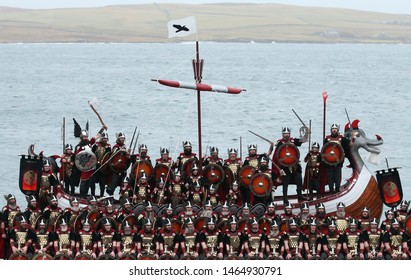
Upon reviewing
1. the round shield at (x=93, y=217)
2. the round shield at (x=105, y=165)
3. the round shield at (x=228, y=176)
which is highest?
the round shield at (x=105, y=165)

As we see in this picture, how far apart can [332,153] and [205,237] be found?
19.7ft

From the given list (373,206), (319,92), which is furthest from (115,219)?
(319,92)

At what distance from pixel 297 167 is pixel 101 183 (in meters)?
5.86

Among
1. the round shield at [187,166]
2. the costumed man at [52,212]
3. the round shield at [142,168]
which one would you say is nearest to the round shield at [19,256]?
the costumed man at [52,212]

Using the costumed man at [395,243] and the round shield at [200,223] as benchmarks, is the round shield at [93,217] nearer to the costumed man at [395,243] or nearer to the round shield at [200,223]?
the round shield at [200,223]

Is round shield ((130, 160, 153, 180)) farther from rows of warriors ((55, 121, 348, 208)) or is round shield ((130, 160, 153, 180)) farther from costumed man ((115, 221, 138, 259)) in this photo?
costumed man ((115, 221, 138, 259))

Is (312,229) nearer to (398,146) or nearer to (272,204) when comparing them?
(272,204)

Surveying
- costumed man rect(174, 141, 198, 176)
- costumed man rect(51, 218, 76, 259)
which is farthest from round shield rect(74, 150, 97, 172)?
costumed man rect(51, 218, 76, 259)

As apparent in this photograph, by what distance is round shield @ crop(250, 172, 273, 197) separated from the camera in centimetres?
3434

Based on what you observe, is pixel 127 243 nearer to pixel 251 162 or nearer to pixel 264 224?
pixel 264 224

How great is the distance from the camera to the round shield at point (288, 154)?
35.4 meters

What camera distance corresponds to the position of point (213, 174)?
34812mm

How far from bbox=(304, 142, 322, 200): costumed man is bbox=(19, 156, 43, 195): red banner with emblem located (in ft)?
24.8

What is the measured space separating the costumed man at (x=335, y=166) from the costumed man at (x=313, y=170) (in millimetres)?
287
